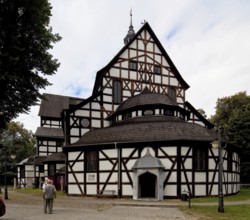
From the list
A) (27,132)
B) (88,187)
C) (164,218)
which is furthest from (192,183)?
(27,132)

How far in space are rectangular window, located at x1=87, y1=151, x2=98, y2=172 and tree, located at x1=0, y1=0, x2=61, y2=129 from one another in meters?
7.78

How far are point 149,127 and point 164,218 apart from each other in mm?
13800

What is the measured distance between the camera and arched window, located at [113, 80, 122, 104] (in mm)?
36250

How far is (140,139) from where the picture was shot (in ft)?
90.2

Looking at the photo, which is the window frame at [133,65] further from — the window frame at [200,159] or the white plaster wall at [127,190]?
the white plaster wall at [127,190]

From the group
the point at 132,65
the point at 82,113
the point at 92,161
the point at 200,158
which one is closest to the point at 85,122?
the point at 82,113

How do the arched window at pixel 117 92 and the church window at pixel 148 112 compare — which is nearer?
the church window at pixel 148 112

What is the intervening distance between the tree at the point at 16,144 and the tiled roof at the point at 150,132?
38.4 metres

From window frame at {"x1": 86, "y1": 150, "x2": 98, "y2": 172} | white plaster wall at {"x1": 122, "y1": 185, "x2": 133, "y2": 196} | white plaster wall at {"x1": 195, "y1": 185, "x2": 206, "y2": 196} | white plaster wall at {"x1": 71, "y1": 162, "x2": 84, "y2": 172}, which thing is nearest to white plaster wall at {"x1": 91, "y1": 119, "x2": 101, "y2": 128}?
window frame at {"x1": 86, "y1": 150, "x2": 98, "y2": 172}

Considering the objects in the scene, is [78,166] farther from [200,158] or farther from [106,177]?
[200,158]

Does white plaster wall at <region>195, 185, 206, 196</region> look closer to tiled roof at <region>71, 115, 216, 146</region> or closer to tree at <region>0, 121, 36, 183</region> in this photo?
tiled roof at <region>71, 115, 216, 146</region>

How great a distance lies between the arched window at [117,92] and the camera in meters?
36.2

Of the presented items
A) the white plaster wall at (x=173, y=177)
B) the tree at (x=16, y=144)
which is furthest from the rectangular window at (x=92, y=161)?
the tree at (x=16, y=144)

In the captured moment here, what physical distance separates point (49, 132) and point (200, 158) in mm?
29898
